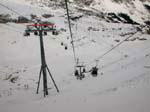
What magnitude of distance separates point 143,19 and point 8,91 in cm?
7144

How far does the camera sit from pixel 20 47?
111 feet

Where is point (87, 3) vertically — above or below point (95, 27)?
above

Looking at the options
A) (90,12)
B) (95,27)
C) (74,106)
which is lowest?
(74,106)

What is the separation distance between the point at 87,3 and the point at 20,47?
5367cm

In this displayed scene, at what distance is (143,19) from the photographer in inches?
3095

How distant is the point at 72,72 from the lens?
26.3 m

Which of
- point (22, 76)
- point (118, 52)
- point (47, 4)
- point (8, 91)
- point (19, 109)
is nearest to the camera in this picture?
point (19, 109)

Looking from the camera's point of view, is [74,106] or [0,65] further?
[0,65]

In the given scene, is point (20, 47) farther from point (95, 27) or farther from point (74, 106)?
point (95, 27)

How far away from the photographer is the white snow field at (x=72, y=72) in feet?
38.8

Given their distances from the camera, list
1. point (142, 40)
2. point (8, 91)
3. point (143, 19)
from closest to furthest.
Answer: point (8, 91) → point (142, 40) → point (143, 19)

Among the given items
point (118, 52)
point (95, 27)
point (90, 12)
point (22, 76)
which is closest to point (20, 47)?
point (22, 76)

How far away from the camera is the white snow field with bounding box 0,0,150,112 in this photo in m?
11.8

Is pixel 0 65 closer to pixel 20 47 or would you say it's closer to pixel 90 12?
pixel 20 47
